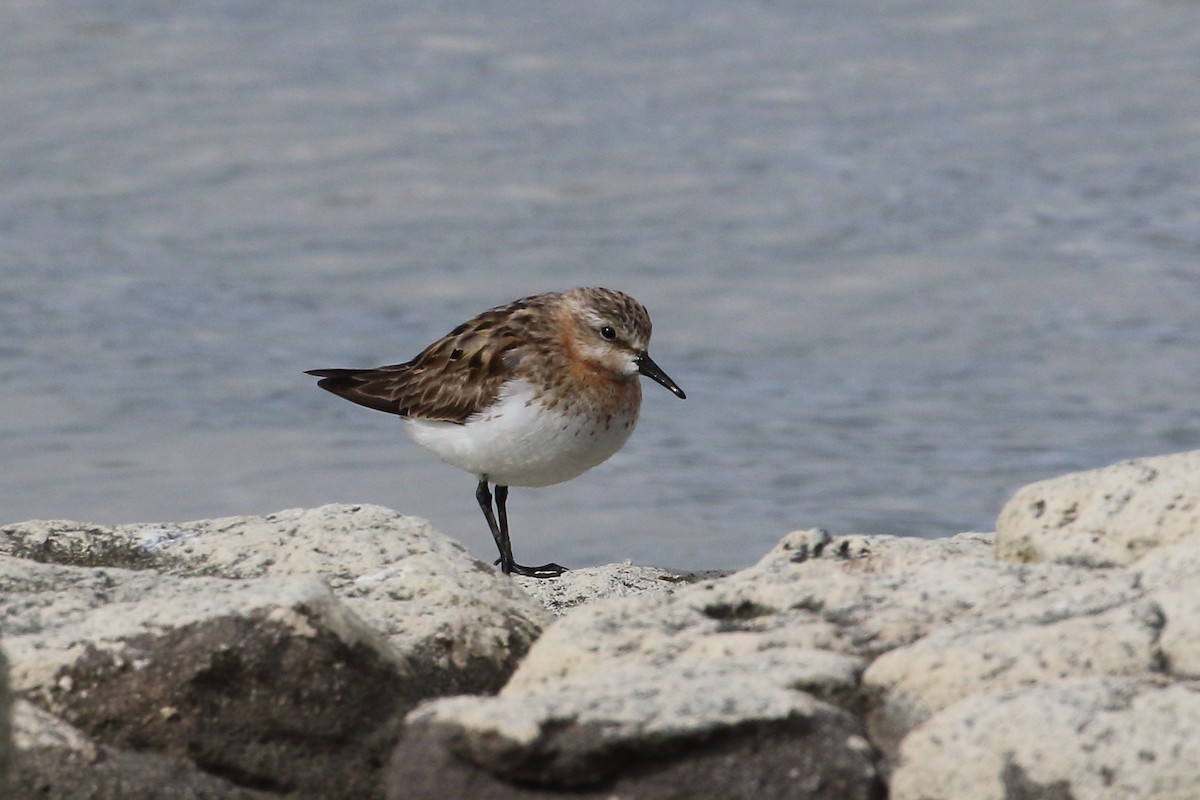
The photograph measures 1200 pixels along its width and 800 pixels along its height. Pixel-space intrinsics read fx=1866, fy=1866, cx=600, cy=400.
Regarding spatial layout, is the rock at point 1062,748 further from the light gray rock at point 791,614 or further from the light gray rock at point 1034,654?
the light gray rock at point 791,614

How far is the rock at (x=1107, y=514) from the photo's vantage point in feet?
15.4

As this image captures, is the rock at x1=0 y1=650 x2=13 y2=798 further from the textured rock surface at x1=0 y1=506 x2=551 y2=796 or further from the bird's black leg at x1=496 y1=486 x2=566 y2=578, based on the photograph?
the bird's black leg at x1=496 y1=486 x2=566 y2=578

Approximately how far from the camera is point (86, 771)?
4047 mm

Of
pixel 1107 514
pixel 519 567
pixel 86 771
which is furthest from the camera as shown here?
pixel 519 567

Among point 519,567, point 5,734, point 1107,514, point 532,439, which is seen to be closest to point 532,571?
point 519,567

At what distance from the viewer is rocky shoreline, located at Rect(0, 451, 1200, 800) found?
364 centimetres

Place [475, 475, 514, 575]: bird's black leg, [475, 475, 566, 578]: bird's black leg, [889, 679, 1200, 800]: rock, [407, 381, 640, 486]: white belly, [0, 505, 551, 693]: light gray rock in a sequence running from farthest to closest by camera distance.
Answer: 1. [475, 475, 514, 575]: bird's black leg
2. [475, 475, 566, 578]: bird's black leg
3. [407, 381, 640, 486]: white belly
4. [0, 505, 551, 693]: light gray rock
5. [889, 679, 1200, 800]: rock

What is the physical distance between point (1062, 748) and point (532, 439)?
12.4 feet

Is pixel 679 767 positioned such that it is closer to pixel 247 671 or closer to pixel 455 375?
pixel 247 671

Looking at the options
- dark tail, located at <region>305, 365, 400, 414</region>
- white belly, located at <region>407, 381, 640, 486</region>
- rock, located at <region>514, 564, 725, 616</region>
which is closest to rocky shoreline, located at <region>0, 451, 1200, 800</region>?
rock, located at <region>514, 564, 725, 616</region>

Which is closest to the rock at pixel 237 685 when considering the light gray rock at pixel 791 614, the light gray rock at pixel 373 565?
the light gray rock at pixel 373 565

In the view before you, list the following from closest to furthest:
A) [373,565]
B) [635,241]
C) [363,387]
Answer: [373,565] → [363,387] → [635,241]

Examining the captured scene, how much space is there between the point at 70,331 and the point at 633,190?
4.62 meters

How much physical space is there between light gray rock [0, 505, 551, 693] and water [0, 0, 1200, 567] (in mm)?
3493
